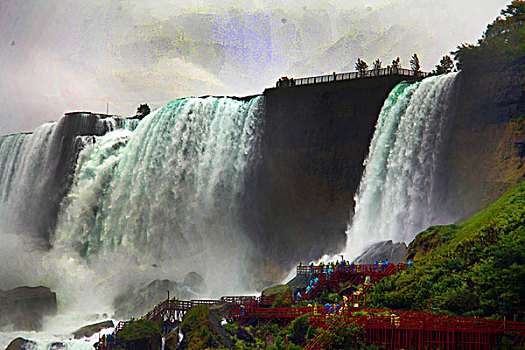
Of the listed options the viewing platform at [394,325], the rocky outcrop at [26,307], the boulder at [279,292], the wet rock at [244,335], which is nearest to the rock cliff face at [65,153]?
the rocky outcrop at [26,307]

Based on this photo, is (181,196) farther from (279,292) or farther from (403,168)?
(279,292)

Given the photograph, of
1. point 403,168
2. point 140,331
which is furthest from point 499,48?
point 140,331

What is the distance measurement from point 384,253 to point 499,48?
13.3 m

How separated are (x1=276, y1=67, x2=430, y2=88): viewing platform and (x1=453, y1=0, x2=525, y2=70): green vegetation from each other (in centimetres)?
645

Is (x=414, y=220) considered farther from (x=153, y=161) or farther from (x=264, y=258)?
(x=153, y=161)

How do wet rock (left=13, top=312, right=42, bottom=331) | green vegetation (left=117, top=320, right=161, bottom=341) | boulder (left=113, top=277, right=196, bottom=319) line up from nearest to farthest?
green vegetation (left=117, top=320, right=161, bottom=341)
wet rock (left=13, top=312, right=42, bottom=331)
boulder (left=113, top=277, right=196, bottom=319)

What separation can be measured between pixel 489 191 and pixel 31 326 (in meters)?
27.9

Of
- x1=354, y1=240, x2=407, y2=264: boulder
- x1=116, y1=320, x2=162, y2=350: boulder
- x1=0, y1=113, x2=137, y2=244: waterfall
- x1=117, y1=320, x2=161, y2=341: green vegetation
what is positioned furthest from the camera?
x1=0, y1=113, x2=137, y2=244: waterfall

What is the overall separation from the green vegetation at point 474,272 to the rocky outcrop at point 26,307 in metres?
23.3

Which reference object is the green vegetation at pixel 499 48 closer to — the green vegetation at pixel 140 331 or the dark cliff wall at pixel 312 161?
the dark cliff wall at pixel 312 161

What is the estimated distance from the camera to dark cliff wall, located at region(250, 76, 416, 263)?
4381 centimetres

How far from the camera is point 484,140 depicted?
33781mm

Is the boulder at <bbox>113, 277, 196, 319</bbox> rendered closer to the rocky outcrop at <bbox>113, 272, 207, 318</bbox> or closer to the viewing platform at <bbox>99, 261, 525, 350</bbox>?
the rocky outcrop at <bbox>113, 272, 207, 318</bbox>

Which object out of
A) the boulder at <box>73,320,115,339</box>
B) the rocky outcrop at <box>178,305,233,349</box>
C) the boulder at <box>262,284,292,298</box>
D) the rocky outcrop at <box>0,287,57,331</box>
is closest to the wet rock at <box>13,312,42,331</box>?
the rocky outcrop at <box>0,287,57,331</box>
